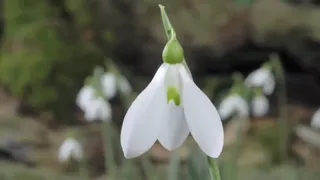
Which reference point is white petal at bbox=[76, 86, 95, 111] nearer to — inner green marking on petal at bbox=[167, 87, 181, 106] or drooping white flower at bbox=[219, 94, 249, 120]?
drooping white flower at bbox=[219, 94, 249, 120]

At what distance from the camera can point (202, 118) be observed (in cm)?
46

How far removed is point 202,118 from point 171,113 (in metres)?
0.02

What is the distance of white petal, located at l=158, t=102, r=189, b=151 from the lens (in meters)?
0.47

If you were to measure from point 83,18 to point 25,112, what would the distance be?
0.30 m

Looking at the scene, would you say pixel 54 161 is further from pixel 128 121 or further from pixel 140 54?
pixel 128 121

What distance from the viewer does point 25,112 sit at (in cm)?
173

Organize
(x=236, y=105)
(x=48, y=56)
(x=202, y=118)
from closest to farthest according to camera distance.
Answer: (x=202, y=118)
(x=236, y=105)
(x=48, y=56)

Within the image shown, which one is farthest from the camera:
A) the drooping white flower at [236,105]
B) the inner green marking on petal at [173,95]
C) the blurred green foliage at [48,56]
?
the blurred green foliage at [48,56]

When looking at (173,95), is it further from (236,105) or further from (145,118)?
(236,105)

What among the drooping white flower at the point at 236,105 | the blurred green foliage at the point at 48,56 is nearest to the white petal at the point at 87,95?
the drooping white flower at the point at 236,105

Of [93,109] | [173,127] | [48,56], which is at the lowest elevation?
[48,56]

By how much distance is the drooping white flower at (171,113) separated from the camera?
1.50ft

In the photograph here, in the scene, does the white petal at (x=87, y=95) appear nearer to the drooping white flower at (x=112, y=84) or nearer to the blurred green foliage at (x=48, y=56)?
the drooping white flower at (x=112, y=84)

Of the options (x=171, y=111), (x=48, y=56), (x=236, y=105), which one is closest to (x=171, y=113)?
(x=171, y=111)
